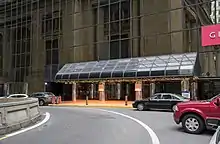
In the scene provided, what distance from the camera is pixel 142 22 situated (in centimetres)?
3712

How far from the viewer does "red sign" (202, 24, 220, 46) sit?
29.8 m

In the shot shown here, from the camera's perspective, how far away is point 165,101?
21.7 m

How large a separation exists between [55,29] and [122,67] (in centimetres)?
1524

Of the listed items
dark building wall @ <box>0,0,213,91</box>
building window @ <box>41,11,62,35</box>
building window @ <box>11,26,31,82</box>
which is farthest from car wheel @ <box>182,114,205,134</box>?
building window @ <box>11,26,31,82</box>

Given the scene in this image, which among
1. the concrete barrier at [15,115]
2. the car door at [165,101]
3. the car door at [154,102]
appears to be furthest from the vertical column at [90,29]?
the concrete barrier at [15,115]

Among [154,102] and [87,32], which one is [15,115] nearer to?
[154,102]

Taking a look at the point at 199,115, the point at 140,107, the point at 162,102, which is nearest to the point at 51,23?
the point at 140,107

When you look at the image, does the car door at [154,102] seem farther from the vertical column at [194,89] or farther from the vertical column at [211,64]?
the vertical column at [211,64]

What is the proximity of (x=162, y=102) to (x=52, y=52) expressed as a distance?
88.0ft

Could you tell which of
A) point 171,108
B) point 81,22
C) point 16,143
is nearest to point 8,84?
point 81,22

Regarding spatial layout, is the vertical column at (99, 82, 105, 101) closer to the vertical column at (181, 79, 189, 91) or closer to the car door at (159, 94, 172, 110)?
the vertical column at (181, 79, 189, 91)

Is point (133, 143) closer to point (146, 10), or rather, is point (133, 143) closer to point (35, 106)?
point (35, 106)

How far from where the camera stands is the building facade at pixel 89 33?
3484 centimetres

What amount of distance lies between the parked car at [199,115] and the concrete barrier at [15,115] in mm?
5738
